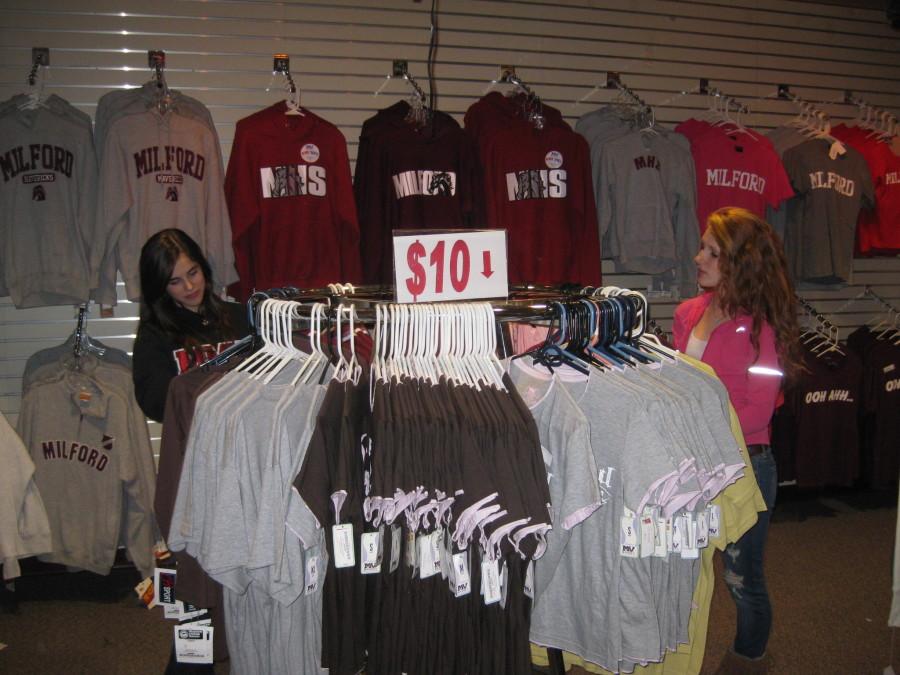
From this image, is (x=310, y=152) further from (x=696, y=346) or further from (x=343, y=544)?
(x=343, y=544)

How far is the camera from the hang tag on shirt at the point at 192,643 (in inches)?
62.3

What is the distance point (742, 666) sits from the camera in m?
2.59

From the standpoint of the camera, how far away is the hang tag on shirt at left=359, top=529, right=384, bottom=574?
129 cm

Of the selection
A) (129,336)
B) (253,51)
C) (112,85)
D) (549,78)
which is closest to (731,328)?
(549,78)

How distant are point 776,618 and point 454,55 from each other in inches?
153

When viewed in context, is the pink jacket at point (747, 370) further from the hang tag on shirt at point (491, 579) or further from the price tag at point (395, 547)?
the price tag at point (395, 547)

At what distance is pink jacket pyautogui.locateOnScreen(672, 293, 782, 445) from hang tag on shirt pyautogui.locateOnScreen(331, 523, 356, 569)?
162 centimetres

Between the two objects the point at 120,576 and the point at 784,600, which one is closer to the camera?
the point at 784,600

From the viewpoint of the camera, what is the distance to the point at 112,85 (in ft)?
11.5

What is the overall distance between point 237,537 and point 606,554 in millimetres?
891

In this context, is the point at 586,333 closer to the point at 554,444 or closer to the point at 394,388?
the point at 554,444

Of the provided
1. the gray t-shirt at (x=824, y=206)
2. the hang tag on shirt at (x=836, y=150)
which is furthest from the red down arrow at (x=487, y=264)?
the hang tag on shirt at (x=836, y=150)

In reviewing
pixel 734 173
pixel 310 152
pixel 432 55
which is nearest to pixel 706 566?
pixel 310 152

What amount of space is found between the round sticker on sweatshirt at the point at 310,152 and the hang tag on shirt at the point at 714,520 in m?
2.60
